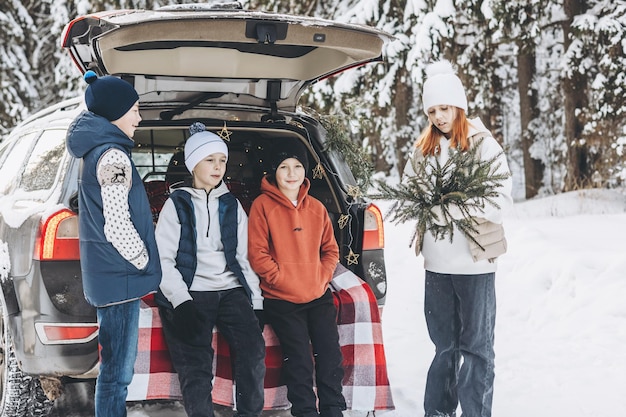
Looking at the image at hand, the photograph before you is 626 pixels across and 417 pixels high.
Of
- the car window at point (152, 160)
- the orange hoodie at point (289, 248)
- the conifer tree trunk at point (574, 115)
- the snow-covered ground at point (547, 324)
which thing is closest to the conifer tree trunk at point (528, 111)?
the conifer tree trunk at point (574, 115)

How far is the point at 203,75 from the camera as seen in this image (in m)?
4.02

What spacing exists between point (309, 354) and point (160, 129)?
156cm

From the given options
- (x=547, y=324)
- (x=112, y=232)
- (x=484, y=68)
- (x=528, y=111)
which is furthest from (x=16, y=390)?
(x=528, y=111)

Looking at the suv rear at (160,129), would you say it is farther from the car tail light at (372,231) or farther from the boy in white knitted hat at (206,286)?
the boy in white knitted hat at (206,286)

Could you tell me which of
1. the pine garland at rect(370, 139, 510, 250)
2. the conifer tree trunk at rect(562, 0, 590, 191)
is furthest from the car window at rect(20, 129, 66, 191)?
the conifer tree trunk at rect(562, 0, 590, 191)

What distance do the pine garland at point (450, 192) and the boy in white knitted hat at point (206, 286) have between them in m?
0.84

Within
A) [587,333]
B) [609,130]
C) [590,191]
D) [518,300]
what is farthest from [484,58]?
[587,333]

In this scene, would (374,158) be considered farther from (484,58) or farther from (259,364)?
(259,364)

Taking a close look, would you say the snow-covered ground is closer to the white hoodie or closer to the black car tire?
the black car tire

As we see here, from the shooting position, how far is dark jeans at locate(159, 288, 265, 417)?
328 cm

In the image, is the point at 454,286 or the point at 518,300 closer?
the point at 454,286

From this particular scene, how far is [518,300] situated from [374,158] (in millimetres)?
11547

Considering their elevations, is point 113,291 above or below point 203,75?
→ below

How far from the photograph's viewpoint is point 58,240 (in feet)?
10.2
